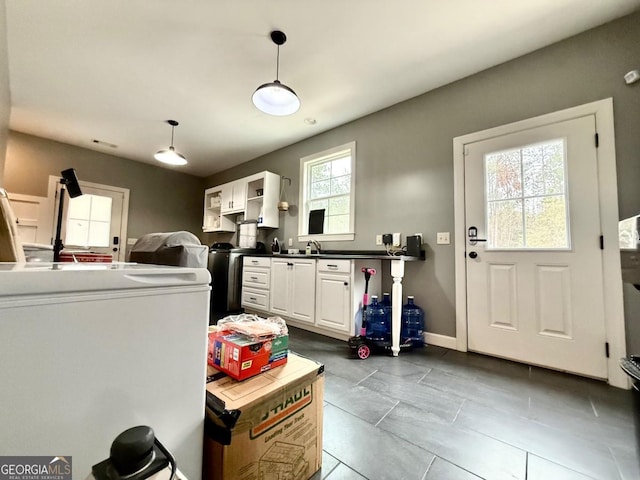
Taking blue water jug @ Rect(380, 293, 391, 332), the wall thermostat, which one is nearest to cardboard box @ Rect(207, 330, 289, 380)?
blue water jug @ Rect(380, 293, 391, 332)

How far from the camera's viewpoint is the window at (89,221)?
14.4ft

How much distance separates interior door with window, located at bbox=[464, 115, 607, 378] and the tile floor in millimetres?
238

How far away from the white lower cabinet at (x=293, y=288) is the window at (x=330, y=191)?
0.69 metres

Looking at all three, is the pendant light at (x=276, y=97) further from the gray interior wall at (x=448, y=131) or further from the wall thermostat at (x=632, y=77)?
the wall thermostat at (x=632, y=77)

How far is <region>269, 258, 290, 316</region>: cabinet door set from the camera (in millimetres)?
3088

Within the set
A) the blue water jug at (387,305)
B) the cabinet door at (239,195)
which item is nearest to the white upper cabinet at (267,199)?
the cabinet door at (239,195)

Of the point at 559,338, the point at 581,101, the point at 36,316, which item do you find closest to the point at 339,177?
the point at 581,101

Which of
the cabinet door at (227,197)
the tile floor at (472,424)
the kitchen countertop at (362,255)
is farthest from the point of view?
the cabinet door at (227,197)

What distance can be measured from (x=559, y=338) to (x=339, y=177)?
8.94 feet

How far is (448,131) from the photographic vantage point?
8.41 feet

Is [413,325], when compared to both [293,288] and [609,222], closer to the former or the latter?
[293,288]

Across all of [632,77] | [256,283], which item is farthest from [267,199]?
[632,77]

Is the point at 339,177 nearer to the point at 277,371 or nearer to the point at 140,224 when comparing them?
the point at 277,371

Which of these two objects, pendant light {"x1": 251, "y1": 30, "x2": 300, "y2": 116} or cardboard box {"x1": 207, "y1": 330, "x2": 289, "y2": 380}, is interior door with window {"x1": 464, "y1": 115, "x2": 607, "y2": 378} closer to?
pendant light {"x1": 251, "y1": 30, "x2": 300, "y2": 116}
